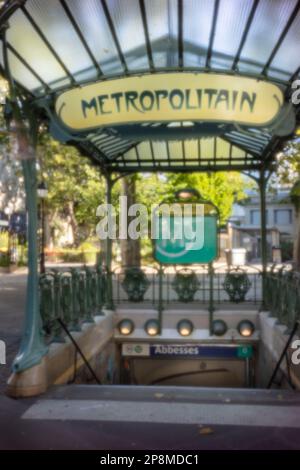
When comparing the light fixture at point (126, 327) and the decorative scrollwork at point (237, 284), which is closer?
the light fixture at point (126, 327)

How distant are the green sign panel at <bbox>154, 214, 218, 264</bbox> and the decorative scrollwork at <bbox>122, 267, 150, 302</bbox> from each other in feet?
2.39

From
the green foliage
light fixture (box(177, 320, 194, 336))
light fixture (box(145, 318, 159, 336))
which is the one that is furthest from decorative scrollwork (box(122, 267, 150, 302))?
the green foliage

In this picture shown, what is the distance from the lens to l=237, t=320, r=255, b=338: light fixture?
9820mm

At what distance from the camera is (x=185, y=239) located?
1020 cm

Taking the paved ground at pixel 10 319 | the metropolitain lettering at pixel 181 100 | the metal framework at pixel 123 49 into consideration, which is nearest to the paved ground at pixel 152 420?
the metal framework at pixel 123 49

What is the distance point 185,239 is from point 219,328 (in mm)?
2072

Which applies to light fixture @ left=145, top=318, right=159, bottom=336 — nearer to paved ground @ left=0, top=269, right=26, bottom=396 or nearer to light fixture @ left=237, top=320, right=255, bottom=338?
light fixture @ left=237, top=320, right=255, bottom=338

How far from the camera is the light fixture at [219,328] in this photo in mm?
9883

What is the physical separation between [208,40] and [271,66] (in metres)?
1.03

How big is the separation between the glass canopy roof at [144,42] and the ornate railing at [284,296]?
2.52 meters

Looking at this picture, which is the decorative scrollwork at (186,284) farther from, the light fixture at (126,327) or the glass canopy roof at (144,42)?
the glass canopy roof at (144,42)

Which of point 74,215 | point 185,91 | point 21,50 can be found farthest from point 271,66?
point 74,215

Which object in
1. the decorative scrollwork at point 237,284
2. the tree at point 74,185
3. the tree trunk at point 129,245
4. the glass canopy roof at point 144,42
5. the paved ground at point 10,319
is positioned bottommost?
the paved ground at point 10,319

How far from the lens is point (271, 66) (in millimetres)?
6438
